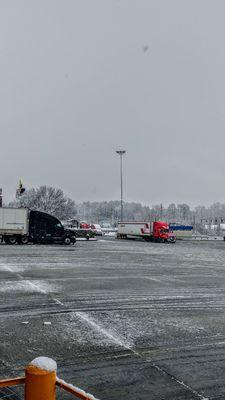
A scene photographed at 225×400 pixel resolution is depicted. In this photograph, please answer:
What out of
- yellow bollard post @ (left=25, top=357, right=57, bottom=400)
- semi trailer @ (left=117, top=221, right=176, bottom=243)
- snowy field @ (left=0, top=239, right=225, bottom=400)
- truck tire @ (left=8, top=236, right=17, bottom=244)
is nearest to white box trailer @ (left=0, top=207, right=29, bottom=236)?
truck tire @ (left=8, top=236, right=17, bottom=244)

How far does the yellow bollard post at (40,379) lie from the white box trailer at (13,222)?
1464 inches

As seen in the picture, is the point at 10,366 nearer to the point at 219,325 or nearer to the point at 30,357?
the point at 30,357

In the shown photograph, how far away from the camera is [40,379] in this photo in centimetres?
331

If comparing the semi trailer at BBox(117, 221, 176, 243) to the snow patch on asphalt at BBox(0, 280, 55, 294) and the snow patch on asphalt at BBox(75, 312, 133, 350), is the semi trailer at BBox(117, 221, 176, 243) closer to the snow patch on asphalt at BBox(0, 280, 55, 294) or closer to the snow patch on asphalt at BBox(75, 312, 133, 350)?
the snow patch on asphalt at BBox(0, 280, 55, 294)

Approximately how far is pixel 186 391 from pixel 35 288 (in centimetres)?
942

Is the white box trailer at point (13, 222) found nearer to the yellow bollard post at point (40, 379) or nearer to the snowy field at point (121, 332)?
the snowy field at point (121, 332)

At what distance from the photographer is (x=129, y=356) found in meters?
7.86

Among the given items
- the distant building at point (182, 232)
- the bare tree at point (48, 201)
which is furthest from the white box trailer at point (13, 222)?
the bare tree at point (48, 201)

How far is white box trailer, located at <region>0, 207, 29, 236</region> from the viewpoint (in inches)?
1561

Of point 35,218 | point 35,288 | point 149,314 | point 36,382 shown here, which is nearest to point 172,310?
point 149,314

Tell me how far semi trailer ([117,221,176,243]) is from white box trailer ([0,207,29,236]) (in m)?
19.3

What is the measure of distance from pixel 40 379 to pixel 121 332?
6441 mm

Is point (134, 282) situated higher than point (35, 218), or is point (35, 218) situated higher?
point (35, 218)

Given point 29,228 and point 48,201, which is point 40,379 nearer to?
point 29,228
